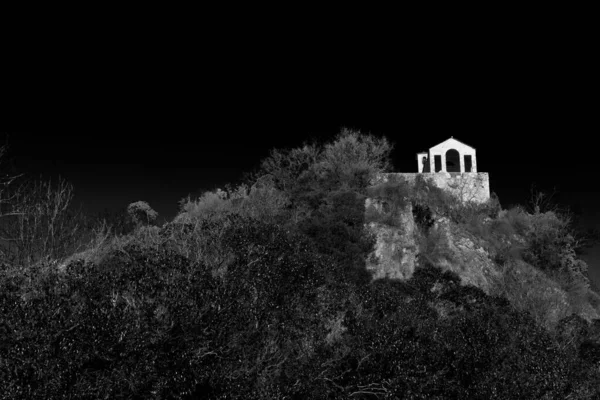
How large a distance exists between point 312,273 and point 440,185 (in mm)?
23321

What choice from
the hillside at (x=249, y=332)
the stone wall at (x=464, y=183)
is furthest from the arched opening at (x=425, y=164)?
the hillside at (x=249, y=332)

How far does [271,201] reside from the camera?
3127 centimetres

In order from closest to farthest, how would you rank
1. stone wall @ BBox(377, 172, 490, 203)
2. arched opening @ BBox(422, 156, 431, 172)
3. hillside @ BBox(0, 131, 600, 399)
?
hillside @ BBox(0, 131, 600, 399), stone wall @ BBox(377, 172, 490, 203), arched opening @ BBox(422, 156, 431, 172)

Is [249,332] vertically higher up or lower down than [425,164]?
lower down

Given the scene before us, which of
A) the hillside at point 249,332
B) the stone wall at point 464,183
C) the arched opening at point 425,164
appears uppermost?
the arched opening at point 425,164

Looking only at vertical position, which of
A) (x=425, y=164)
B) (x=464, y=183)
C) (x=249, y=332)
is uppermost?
(x=425, y=164)

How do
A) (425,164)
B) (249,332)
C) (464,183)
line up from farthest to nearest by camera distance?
(425,164) < (464,183) < (249,332)

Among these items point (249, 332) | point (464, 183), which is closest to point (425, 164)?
point (464, 183)

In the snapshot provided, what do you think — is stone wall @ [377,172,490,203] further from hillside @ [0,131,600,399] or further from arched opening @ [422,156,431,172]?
hillside @ [0,131,600,399]

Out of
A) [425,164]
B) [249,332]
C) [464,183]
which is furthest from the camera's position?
[425,164]

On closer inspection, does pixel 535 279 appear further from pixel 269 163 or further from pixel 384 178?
pixel 269 163

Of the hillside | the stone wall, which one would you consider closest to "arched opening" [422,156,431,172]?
the stone wall

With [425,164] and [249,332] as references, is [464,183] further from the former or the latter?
[249,332]

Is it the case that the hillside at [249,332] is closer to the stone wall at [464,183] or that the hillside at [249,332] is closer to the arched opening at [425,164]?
the stone wall at [464,183]
